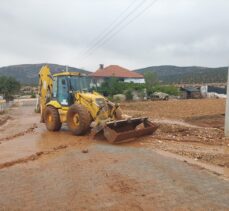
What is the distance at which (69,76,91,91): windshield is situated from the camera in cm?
1582

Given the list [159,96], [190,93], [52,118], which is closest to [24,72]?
[190,93]

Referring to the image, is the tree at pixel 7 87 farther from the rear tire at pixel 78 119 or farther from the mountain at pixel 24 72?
the mountain at pixel 24 72

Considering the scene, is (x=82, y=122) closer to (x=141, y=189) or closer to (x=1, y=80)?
(x=141, y=189)

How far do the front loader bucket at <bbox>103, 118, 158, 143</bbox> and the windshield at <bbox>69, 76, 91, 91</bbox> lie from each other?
319 centimetres

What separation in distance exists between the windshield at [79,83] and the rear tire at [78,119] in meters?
1.66

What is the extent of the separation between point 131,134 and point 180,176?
499 cm

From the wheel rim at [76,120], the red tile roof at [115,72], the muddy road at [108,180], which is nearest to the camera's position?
the muddy road at [108,180]

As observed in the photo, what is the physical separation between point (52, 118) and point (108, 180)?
28.5 feet

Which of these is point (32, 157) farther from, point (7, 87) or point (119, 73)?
point (119, 73)

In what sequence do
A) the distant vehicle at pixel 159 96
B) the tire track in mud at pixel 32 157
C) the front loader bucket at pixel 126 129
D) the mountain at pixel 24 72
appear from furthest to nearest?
the mountain at pixel 24 72, the distant vehicle at pixel 159 96, the front loader bucket at pixel 126 129, the tire track in mud at pixel 32 157

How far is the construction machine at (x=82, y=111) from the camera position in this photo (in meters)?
13.0

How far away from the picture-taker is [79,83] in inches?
628

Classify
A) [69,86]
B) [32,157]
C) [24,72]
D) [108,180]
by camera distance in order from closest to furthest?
[108,180], [32,157], [69,86], [24,72]

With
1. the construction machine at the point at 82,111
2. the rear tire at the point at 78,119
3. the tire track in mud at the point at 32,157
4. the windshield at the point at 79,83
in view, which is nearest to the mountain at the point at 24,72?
the construction machine at the point at 82,111
